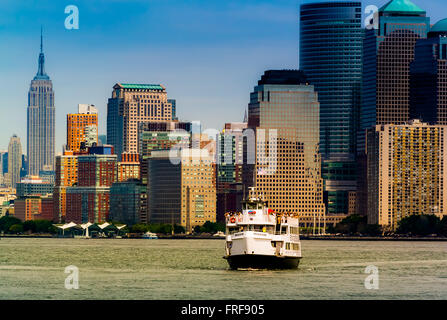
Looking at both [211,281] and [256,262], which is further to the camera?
[256,262]

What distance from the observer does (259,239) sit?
77.4 meters

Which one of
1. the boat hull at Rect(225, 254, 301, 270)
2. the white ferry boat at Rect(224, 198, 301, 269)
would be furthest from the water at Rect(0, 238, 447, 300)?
the white ferry boat at Rect(224, 198, 301, 269)

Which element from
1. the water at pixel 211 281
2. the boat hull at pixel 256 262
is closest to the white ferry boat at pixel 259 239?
the boat hull at pixel 256 262

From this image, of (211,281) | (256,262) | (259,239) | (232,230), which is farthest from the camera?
(232,230)

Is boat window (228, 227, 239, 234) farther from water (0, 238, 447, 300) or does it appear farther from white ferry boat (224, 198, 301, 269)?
water (0, 238, 447, 300)

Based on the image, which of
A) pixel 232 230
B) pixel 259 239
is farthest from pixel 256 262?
pixel 232 230

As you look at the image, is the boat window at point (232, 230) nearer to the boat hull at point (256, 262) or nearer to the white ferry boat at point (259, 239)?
the white ferry boat at point (259, 239)

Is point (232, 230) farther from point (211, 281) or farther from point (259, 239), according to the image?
point (211, 281)

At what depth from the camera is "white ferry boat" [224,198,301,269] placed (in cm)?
7769

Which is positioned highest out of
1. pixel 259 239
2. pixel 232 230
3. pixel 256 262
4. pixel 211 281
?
pixel 232 230

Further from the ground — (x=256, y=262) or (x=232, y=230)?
(x=232, y=230)

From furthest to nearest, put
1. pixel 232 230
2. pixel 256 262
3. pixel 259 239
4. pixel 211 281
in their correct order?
1. pixel 232 230
2. pixel 256 262
3. pixel 259 239
4. pixel 211 281

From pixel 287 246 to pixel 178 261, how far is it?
22925mm

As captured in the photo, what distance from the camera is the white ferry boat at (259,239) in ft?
255
